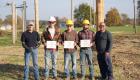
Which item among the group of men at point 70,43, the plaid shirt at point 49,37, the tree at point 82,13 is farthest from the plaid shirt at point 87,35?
the tree at point 82,13

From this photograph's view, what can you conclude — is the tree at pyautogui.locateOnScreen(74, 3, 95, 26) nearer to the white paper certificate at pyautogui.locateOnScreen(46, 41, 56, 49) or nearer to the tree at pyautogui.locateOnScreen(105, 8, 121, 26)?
the tree at pyautogui.locateOnScreen(105, 8, 121, 26)

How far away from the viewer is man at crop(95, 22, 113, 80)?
39.7 ft

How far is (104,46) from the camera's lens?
39.9 feet

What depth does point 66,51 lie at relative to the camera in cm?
1237

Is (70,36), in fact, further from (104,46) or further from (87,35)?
(104,46)

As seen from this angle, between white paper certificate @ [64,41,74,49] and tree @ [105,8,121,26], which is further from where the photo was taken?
tree @ [105,8,121,26]

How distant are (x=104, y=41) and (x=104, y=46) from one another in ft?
0.57

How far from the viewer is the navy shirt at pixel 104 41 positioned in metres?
12.1

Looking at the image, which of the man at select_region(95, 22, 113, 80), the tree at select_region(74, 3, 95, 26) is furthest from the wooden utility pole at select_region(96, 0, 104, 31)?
the tree at select_region(74, 3, 95, 26)

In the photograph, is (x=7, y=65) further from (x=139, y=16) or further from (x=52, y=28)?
(x=139, y=16)

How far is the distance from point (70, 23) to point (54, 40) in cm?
85

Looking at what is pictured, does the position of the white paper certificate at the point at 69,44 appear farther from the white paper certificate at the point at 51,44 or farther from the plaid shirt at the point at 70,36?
the white paper certificate at the point at 51,44

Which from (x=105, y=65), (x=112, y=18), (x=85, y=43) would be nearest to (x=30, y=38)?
(x=85, y=43)

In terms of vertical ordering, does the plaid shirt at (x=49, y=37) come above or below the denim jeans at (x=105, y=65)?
above
